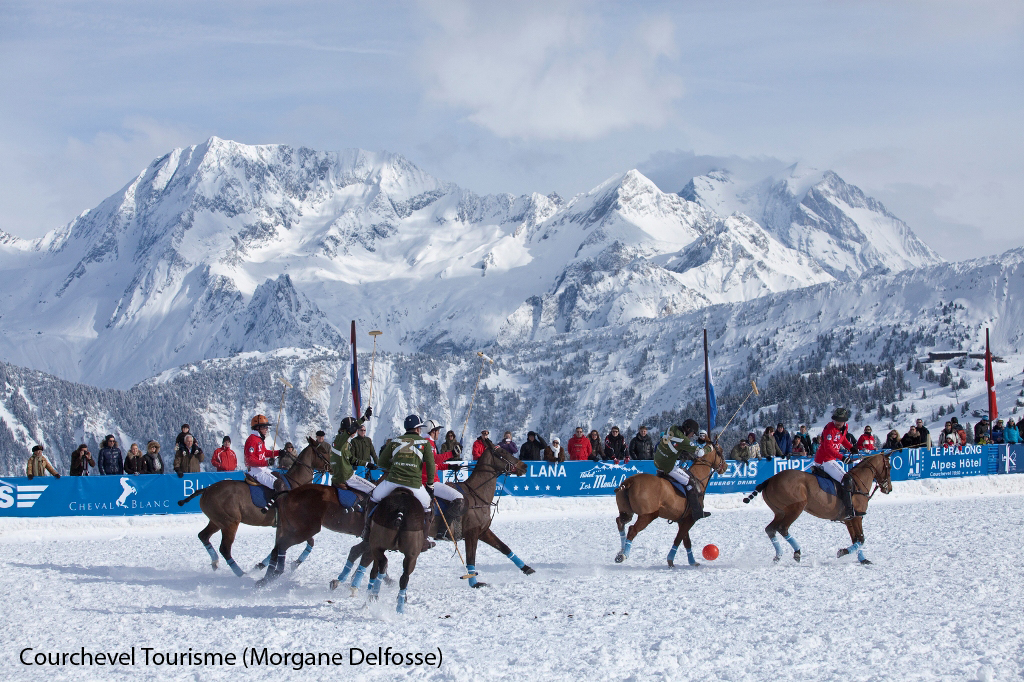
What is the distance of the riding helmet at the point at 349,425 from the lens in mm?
12840

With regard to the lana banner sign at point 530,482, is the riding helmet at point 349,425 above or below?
above

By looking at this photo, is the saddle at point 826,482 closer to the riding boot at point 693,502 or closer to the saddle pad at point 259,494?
the riding boot at point 693,502

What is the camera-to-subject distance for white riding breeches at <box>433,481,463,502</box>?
11836 mm

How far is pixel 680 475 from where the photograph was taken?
13.9 meters

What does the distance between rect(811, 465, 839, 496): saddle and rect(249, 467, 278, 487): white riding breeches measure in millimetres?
7889

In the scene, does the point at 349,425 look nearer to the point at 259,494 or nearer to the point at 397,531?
the point at 259,494

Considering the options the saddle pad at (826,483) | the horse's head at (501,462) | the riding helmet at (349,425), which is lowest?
the saddle pad at (826,483)

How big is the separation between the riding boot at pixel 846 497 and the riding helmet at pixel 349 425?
23.4ft

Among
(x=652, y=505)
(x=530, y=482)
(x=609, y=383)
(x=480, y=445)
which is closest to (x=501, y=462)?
(x=652, y=505)

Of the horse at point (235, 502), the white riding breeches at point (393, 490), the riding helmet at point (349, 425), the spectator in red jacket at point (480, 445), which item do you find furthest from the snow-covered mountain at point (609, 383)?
the white riding breeches at point (393, 490)

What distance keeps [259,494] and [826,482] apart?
822 centimetres

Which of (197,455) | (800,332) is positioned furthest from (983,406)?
(800,332)

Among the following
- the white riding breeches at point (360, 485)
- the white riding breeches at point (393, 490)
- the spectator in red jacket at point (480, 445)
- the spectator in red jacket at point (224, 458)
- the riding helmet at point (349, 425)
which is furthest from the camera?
the spectator in red jacket at point (480, 445)

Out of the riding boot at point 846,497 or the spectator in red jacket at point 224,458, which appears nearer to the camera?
the riding boot at point 846,497
